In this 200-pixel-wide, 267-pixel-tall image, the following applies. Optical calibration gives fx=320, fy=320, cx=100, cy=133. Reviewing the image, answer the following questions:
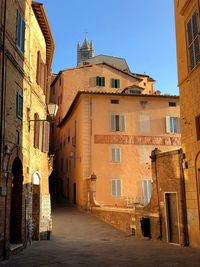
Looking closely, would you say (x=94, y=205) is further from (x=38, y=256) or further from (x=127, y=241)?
(x=38, y=256)

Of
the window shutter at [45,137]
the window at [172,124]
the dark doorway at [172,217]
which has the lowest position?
the dark doorway at [172,217]

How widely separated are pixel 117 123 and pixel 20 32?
589 inches

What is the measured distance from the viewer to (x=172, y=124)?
26875mm

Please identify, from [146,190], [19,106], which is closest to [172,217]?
[19,106]

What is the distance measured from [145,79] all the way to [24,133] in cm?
2917

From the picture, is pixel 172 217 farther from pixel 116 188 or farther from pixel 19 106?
pixel 116 188

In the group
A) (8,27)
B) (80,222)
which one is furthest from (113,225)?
(8,27)

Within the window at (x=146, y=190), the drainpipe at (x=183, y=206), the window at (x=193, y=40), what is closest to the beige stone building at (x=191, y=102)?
the window at (x=193, y=40)

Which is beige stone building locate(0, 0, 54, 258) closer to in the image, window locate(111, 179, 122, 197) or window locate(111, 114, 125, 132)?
window locate(111, 179, 122, 197)

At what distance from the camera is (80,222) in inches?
794

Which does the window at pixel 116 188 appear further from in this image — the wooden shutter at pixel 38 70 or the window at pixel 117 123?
the wooden shutter at pixel 38 70

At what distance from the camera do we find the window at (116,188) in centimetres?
2447

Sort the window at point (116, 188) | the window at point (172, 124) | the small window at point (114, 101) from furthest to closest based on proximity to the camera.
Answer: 1. the window at point (172, 124)
2. the small window at point (114, 101)
3. the window at point (116, 188)

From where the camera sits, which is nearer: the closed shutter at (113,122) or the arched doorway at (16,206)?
the arched doorway at (16,206)
